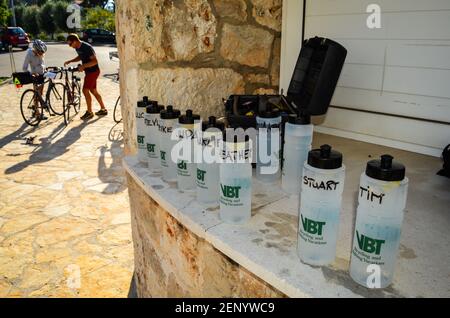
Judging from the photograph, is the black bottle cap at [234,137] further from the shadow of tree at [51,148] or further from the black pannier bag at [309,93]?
the shadow of tree at [51,148]

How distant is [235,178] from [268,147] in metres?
0.52

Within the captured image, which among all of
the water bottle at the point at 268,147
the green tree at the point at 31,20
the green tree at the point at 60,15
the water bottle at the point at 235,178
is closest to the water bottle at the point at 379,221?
the water bottle at the point at 235,178

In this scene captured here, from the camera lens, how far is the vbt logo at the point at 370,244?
1.07 metres

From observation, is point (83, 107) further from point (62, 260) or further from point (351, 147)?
point (351, 147)

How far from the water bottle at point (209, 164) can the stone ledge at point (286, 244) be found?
63mm

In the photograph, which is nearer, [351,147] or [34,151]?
[351,147]

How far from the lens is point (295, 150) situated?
1.77 meters

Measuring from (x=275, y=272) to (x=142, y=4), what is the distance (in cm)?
181

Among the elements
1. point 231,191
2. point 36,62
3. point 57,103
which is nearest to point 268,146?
point 231,191

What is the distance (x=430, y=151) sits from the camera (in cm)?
246

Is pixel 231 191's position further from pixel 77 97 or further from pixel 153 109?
pixel 77 97

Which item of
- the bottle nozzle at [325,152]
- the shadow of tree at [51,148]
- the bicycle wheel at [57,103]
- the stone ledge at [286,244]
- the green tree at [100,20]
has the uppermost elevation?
the green tree at [100,20]
